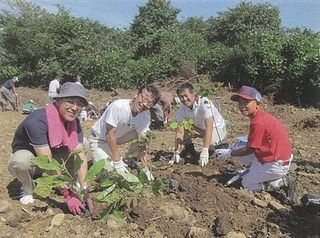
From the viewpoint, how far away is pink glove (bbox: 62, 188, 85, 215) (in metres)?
2.72

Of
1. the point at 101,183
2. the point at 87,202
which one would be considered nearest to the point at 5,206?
the point at 87,202

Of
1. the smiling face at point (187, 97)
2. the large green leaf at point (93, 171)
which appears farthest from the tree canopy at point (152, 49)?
the large green leaf at point (93, 171)

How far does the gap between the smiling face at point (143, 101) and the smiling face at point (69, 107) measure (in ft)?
2.35

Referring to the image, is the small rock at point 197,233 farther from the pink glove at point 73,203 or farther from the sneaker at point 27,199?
the sneaker at point 27,199

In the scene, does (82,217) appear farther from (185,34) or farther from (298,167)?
(185,34)

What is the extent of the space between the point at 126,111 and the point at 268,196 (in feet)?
5.11

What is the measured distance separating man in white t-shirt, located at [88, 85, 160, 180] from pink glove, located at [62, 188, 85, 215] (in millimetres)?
598

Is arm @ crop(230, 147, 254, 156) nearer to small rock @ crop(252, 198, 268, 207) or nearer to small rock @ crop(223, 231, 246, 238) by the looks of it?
small rock @ crop(252, 198, 268, 207)

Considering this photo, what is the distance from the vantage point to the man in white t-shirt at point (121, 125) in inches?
132

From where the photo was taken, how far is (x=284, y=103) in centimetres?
1220

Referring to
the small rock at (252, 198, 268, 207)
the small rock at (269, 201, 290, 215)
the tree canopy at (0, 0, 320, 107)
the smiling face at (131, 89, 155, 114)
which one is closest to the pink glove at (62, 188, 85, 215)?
the smiling face at (131, 89, 155, 114)

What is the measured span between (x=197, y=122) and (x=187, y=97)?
1.58 feet

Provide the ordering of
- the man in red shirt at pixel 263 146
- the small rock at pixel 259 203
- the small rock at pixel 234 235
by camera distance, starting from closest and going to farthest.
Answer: the small rock at pixel 234 235
the small rock at pixel 259 203
the man in red shirt at pixel 263 146

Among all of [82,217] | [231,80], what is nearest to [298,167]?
[82,217]
